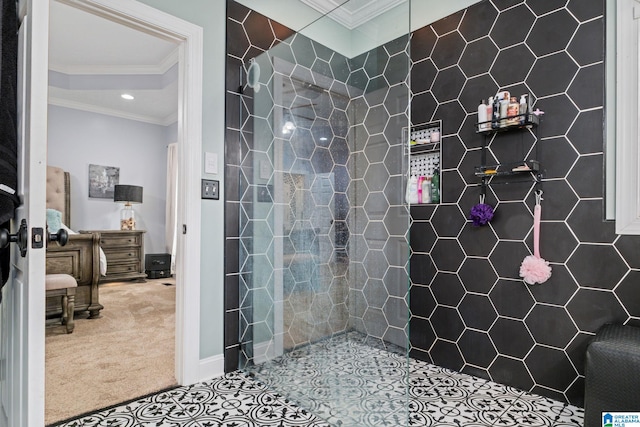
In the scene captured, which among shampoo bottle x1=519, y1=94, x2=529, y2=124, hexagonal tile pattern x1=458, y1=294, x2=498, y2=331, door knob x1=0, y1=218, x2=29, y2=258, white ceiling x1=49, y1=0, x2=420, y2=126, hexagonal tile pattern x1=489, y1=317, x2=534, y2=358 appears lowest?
hexagonal tile pattern x1=489, y1=317, x2=534, y2=358

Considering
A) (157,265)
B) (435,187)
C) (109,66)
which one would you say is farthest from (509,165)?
(157,265)

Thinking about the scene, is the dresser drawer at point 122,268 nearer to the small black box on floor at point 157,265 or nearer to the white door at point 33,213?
the small black box on floor at point 157,265

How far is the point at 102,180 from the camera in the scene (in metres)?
5.42

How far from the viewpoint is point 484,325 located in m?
2.18

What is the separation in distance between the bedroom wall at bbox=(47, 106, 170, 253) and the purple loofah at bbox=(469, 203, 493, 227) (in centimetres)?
538

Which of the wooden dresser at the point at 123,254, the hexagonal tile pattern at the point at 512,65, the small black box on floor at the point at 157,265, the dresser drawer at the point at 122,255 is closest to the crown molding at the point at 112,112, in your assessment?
the wooden dresser at the point at 123,254

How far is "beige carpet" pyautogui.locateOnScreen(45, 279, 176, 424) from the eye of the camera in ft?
6.28

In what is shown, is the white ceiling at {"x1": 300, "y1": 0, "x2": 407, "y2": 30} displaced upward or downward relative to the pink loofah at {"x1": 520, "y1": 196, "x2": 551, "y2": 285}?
upward

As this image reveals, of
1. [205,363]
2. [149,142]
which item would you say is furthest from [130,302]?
[149,142]

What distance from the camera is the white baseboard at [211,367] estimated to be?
6.88 feet

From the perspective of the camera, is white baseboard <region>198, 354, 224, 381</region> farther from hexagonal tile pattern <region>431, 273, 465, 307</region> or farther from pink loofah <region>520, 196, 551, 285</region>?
pink loofah <region>520, 196, 551, 285</region>

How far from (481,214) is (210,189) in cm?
164

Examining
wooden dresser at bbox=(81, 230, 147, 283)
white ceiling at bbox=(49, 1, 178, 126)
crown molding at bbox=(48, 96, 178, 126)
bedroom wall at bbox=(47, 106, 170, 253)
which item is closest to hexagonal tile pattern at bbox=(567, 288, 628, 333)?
white ceiling at bbox=(49, 1, 178, 126)

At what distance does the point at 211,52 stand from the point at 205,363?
6.19 ft
